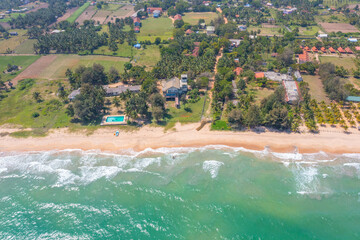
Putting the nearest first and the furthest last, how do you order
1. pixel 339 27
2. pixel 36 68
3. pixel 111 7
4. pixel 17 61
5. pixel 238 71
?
pixel 238 71
pixel 36 68
pixel 17 61
pixel 339 27
pixel 111 7

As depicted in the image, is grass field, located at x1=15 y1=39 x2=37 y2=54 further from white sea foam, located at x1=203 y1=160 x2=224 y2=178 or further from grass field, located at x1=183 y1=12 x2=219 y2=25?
white sea foam, located at x1=203 y1=160 x2=224 y2=178

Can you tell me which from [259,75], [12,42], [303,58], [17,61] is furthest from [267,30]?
[12,42]

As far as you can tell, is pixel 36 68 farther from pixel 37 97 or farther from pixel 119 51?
pixel 119 51

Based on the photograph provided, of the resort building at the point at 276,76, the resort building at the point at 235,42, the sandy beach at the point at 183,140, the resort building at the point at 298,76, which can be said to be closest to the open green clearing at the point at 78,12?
the resort building at the point at 235,42

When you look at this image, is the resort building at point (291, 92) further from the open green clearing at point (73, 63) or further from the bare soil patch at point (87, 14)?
the bare soil patch at point (87, 14)

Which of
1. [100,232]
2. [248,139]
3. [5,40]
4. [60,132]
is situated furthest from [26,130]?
[5,40]

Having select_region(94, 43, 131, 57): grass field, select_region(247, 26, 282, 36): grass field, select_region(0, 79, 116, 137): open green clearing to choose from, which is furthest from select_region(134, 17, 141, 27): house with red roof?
select_region(0, 79, 116, 137): open green clearing
